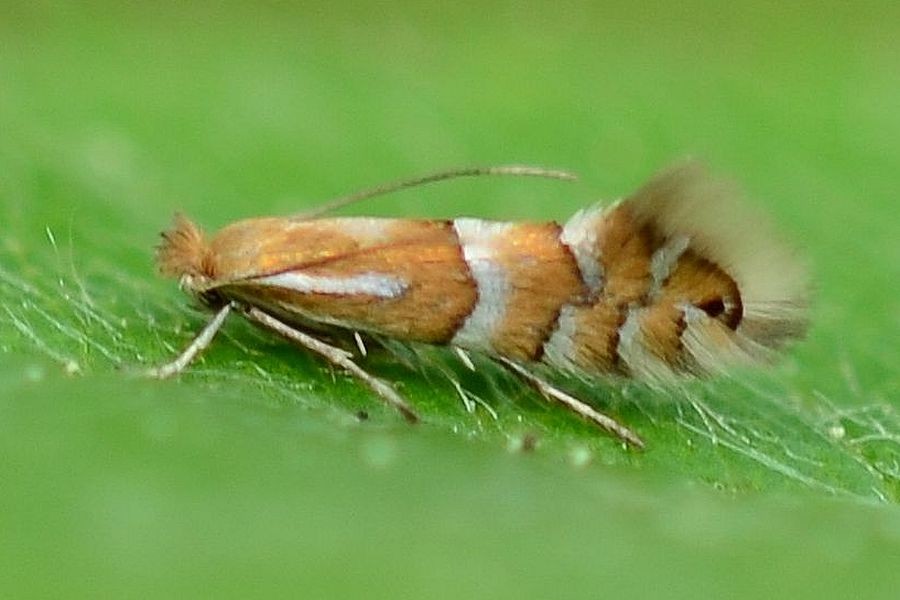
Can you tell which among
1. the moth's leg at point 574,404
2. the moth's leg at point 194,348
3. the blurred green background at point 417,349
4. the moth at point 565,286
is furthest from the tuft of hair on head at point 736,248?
the moth's leg at point 194,348

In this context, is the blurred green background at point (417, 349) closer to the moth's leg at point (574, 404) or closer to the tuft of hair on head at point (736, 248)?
the moth's leg at point (574, 404)

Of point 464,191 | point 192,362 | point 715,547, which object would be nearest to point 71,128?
point 464,191

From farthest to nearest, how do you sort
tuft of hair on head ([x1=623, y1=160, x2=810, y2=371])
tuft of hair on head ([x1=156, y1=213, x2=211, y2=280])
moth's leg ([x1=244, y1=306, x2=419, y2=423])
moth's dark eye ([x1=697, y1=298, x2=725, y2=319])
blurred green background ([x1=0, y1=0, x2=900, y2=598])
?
tuft of hair on head ([x1=156, y1=213, x2=211, y2=280]) → moth's dark eye ([x1=697, y1=298, x2=725, y2=319]) → tuft of hair on head ([x1=623, y1=160, x2=810, y2=371]) → moth's leg ([x1=244, y1=306, x2=419, y2=423]) → blurred green background ([x1=0, y1=0, x2=900, y2=598])

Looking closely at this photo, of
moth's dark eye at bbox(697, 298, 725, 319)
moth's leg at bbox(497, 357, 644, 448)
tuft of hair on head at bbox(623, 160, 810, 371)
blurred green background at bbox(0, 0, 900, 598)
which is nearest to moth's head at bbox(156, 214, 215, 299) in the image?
blurred green background at bbox(0, 0, 900, 598)

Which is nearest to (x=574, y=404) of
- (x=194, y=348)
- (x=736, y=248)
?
(x=736, y=248)

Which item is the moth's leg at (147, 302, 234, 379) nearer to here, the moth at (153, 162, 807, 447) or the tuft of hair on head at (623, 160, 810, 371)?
the moth at (153, 162, 807, 447)

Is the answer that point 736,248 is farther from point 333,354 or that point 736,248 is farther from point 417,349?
point 333,354

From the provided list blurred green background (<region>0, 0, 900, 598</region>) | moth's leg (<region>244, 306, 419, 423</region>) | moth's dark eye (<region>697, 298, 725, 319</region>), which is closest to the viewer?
blurred green background (<region>0, 0, 900, 598</region>)
